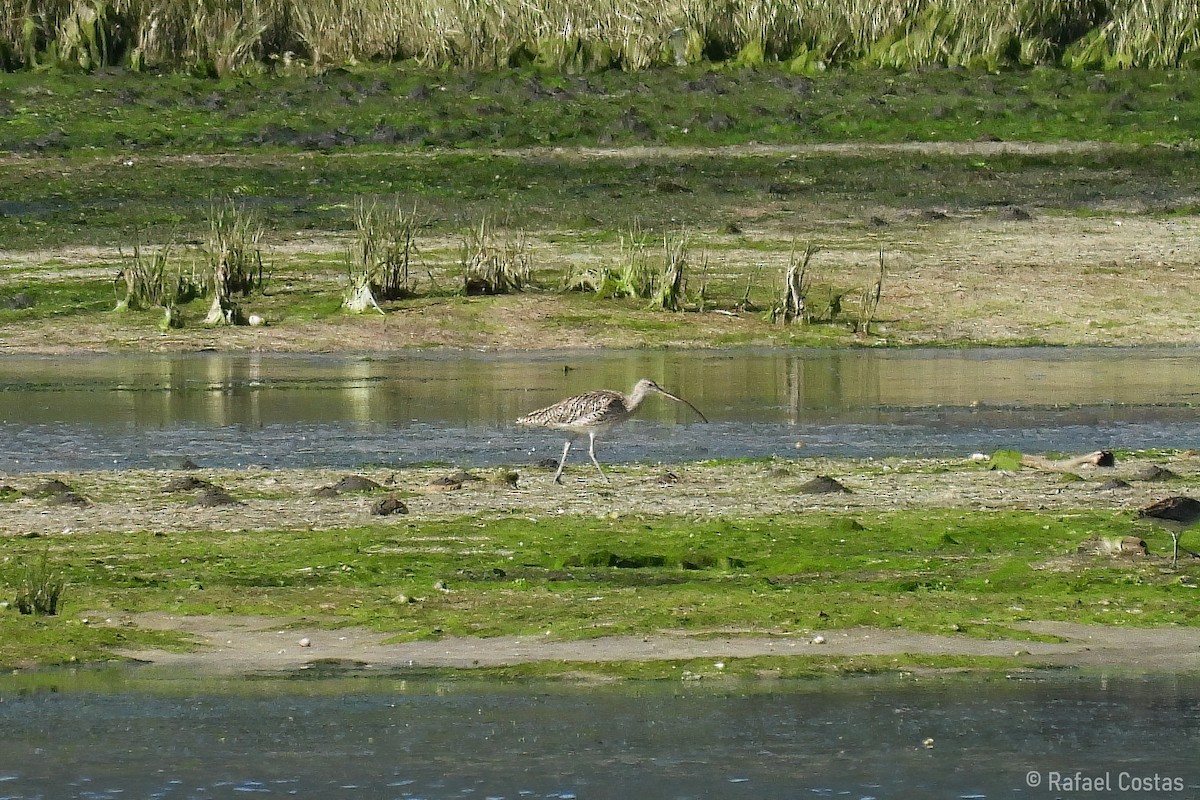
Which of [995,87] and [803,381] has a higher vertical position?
[995,87]

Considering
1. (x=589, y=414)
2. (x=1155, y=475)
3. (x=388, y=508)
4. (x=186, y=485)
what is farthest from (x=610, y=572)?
(x=1155, y=475)

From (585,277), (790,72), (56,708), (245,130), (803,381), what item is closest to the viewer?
(56,708)

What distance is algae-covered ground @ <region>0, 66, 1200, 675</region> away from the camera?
810cm

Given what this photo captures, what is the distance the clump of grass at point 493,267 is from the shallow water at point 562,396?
5.68ft

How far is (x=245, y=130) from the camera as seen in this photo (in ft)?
96.4

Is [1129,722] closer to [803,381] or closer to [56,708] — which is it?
[56,708]

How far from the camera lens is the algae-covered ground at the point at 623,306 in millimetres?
8102

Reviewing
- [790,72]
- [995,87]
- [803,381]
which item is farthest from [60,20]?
[803,381]

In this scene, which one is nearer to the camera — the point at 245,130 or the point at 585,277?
the point at 585,277

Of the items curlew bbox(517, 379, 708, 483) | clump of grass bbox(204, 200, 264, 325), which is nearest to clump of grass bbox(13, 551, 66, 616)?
curlew bbox(517, 379, 708, 483)

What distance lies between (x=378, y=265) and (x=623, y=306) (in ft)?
7.45

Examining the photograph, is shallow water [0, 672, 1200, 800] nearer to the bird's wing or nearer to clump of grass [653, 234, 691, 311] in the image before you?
the bird's wing

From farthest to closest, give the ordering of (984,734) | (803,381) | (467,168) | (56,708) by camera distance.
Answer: (467,168) < (803,381) < (56,708) < (984,734)

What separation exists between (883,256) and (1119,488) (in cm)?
1134
